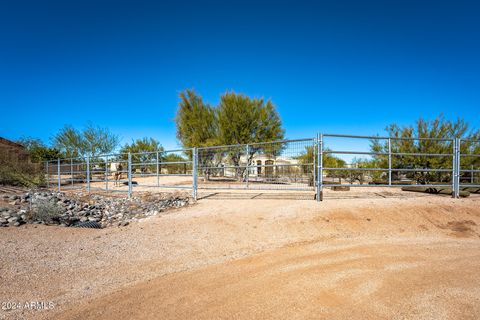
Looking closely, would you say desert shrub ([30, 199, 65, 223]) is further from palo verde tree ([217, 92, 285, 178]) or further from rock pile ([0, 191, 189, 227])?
palo verde tree ([217, 92, 285, 178])

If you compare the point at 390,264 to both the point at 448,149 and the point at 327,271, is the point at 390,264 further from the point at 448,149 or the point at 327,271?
the point at 448,149

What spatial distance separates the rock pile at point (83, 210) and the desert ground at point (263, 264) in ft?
2.10

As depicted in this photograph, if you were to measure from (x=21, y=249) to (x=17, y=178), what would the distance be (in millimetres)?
16251

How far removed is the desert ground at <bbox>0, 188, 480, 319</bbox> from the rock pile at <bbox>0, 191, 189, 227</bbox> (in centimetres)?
64

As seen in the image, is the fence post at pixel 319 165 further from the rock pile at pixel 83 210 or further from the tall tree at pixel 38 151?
the tall tree at pixel 38 151

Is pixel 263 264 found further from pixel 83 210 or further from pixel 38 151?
pixel 38 151

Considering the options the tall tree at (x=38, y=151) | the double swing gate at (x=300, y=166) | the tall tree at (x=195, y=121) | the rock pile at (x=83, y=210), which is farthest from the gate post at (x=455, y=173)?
the tall tree at (x=38, y=151)

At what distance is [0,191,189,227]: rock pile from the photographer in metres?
6.57

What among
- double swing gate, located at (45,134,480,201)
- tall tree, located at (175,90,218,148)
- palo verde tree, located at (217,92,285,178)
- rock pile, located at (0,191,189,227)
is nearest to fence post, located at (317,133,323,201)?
double swing gate, located at (45,134,480,201)

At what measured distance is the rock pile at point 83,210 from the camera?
657cm

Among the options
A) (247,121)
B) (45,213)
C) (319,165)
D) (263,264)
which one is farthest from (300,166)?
(247,121)

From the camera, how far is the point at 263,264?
3826 millimetres

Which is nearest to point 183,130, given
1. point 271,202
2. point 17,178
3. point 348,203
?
point 17,178

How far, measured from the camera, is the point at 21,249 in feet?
14.5
